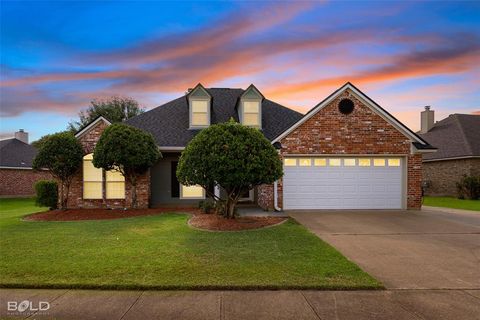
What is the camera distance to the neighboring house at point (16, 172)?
30342 millimetres

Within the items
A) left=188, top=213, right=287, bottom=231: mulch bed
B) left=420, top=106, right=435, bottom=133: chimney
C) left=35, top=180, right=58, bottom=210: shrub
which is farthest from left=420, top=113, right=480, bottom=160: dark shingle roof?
left=35, top=180, right=58, bottom=210: shrub

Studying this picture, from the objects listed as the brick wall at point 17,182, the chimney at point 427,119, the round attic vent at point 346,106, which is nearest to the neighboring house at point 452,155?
the chimney at point 427,119

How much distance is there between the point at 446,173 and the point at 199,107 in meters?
20.3

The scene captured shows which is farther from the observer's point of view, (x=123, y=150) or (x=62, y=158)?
(x=62, y=158)

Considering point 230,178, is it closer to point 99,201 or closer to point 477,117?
point 99,201

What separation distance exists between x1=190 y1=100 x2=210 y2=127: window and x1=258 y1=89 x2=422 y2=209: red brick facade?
5116mm

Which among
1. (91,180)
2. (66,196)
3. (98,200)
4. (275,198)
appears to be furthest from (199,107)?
(66,196)

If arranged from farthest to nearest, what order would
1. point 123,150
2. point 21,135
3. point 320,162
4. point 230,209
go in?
point 21,135, point 320,162, point 123,150, point 230,209

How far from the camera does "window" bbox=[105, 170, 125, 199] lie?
51.8 feet

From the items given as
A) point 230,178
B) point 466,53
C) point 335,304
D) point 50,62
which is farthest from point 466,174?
point 50,62

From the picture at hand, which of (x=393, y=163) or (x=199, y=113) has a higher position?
(x=199, y=113)

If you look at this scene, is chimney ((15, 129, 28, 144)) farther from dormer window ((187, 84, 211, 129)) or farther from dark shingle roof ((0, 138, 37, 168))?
dormer window ((187, 84, 211, 129))

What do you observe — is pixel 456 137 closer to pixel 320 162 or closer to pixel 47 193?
pixel 320 162

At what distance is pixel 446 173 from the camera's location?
25.4 metres
